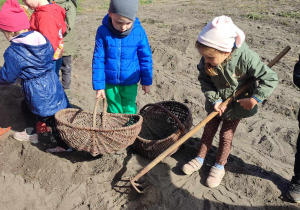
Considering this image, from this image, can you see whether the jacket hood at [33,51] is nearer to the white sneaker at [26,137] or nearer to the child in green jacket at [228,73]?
the white sneaker at [26,137]

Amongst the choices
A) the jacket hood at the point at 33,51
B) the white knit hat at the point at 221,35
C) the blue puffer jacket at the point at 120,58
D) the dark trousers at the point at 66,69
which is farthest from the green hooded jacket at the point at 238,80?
the dark trousers at the point at 66,69

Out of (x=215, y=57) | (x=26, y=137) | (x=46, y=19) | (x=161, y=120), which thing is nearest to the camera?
(x=215, y=57)

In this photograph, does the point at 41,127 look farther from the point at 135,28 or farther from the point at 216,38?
the point at 216,38

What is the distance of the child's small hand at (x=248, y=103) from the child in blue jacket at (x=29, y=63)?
1.85 metres

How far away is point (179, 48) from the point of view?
6410mm

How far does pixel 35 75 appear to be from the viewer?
2.96 metres

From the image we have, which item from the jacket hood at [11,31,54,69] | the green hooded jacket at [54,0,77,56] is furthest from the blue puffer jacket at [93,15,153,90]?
the green hooded jacket at [54,0,77,56]

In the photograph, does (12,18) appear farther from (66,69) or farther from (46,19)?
(66,69)

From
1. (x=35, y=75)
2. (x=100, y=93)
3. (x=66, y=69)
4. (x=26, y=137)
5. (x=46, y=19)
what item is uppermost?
(x=46, y=19)

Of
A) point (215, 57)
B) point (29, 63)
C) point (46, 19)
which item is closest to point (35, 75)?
point (29, 63)

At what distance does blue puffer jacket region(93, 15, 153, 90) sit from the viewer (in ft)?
9.59

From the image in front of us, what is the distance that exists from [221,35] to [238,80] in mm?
520

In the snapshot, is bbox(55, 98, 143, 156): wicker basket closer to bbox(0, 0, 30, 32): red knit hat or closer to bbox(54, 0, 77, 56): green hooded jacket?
bbox(0, 0, 30, 32): red knit hat

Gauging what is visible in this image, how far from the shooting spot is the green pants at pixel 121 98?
322 centimetres
